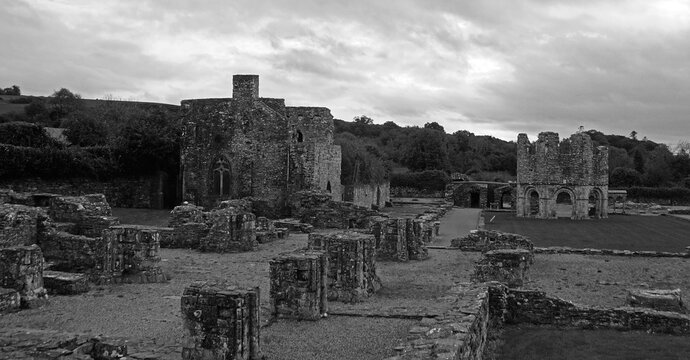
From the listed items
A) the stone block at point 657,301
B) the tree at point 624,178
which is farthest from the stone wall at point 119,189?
the tree at point 624,178

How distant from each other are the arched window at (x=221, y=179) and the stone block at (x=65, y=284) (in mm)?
19060

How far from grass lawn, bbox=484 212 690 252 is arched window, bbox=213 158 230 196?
48.2 ft

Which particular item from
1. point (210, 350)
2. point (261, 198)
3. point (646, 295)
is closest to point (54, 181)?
point (261, 198)

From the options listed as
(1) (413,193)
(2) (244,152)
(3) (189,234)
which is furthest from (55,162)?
(1) (413,193)

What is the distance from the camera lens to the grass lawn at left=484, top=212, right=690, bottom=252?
2706 centimetres

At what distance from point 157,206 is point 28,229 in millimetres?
16050

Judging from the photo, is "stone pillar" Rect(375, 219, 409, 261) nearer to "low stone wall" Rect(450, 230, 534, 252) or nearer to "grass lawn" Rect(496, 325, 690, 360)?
"low stone wall" Rect(450, 230, 534, 252)

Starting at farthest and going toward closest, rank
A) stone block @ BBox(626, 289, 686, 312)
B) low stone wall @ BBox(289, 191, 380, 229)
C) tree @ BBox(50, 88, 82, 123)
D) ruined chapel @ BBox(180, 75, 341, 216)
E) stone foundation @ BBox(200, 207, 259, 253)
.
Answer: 1. tree @ BBox(50, 88, 82, 123)
2. ruined chapel @ BBox(180, 75, 341, 216)
3. low stone wall @ BBox(289, 191, 380, 229)
4. stone foundation @ BBox(200, 207, 259, 253)
5. stone block @ BBox(626, 289, 686, 312)

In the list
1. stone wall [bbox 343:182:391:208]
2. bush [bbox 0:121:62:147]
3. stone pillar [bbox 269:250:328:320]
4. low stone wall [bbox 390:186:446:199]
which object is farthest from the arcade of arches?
stone pillar [bbox 269:250:328:320]

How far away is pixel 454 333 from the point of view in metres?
8.23

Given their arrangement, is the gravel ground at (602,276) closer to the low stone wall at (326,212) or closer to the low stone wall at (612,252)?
the low stone wall at (612,252)

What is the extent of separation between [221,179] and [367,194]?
14.2m

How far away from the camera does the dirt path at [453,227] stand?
2776cm

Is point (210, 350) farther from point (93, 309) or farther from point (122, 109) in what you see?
point (122, 109)
